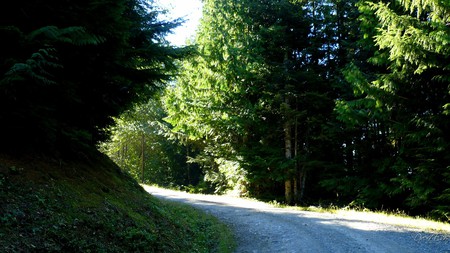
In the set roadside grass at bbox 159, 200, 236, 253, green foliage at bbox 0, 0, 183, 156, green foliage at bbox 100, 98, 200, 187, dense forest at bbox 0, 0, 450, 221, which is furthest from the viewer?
green foliage at bbox 100, 98, 200, 187

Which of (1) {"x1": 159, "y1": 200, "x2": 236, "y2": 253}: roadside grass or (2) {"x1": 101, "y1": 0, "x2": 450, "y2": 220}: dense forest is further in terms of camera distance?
(2) {"x1": 101, "y1": 0, "x2": 450, "y2": 220}: dense forest

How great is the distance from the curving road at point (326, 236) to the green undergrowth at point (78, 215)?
3.29ft

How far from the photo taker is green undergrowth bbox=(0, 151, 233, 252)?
4.08 m

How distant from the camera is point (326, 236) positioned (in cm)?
812

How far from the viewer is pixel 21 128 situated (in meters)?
5.06

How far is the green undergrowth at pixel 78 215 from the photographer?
4078 mm

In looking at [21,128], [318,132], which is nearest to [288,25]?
[318,132]

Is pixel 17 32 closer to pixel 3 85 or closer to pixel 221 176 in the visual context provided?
pixel 3 85

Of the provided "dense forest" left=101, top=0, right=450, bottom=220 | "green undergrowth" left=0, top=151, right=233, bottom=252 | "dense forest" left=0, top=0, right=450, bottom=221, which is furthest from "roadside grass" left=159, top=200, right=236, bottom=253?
"dense forest" left=101, top=0, right=450, bottom=220

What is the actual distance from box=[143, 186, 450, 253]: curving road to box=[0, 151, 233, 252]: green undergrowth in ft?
3.29

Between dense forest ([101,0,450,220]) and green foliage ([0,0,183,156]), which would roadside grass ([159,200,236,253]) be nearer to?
green foliage ([0,0,183,156])

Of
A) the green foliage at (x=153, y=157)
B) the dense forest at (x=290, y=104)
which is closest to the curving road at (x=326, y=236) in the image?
A: the dense forest at (x=290, y=104)

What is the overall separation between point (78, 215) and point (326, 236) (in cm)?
580

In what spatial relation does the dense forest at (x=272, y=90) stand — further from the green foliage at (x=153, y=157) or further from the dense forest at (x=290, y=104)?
the green foliage at (x=153, y=157)
